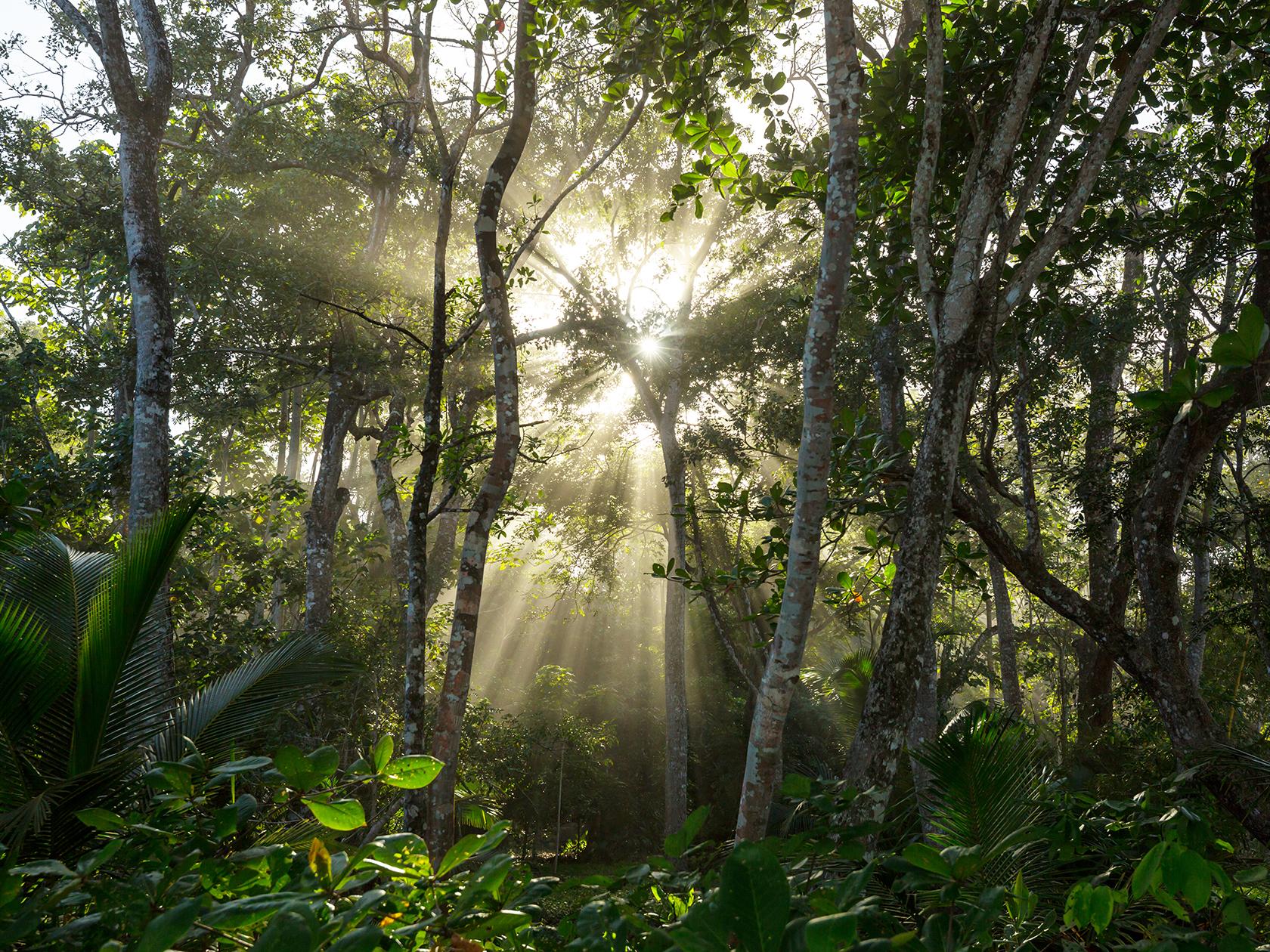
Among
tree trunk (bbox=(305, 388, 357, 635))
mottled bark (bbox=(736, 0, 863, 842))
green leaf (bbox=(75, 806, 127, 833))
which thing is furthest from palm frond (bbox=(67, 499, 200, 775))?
tree trunk (bbox=(305, 388, 357, 635))

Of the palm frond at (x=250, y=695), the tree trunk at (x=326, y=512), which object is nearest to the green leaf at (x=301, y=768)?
the palm frond at (x=250, y=695)

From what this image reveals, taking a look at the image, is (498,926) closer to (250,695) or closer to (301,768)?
(301,768)

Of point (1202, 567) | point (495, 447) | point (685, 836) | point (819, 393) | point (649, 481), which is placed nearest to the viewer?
point (685, 836)

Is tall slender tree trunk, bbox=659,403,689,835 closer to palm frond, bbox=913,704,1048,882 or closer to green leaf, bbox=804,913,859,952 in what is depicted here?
palm frond, bbox=913,704,1048,882

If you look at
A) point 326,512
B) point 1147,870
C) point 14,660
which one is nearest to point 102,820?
point 1147,870

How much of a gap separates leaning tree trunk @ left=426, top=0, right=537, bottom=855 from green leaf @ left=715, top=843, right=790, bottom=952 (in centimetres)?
523

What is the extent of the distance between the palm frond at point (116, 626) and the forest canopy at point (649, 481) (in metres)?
0.02

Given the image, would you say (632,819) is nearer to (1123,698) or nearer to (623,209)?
(1123,698)

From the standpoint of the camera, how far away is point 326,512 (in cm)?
1194

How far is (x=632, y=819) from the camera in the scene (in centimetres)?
1496

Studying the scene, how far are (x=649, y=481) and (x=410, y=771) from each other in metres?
15.1

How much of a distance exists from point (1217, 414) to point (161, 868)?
4.18 meters

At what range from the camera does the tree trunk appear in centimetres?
1152

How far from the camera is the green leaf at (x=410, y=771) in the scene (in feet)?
3.45
